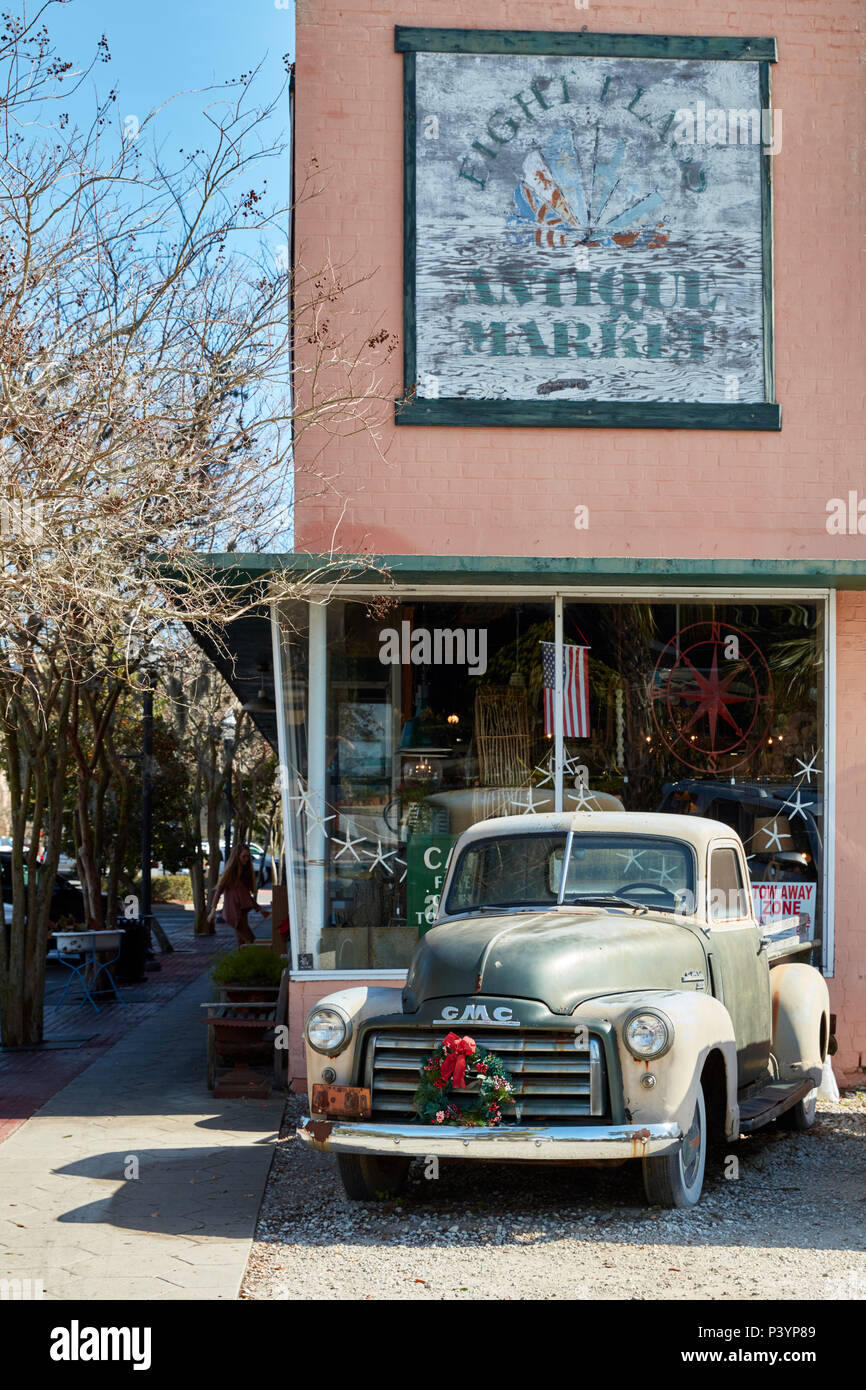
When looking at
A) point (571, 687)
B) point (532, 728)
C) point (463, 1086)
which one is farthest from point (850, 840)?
point (463, 1086)

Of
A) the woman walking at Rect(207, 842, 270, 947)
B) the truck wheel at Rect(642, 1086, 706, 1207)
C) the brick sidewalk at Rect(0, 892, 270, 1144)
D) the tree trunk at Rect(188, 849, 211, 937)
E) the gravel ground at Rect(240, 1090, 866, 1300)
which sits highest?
the truck wheel at Rect(642, 1086, 706, 1207)

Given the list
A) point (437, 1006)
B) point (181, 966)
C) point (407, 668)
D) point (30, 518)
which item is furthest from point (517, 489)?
point (181, 966)

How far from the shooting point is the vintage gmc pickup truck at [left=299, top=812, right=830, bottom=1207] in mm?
6066

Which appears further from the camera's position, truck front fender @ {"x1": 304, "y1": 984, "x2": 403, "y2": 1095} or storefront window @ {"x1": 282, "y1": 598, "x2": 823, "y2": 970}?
storefront window @ {"x1": 282, "y1": 598, "x2": 823, "y2": 970}

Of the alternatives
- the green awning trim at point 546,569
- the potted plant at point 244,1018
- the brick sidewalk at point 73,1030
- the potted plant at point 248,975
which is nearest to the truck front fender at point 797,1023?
the green awning trim at point 546,569

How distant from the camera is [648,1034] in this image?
608 cm

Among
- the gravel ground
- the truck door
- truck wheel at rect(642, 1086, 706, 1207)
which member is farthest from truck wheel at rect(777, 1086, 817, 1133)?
truck wheel at rect(642, 1086, 706, 1207)

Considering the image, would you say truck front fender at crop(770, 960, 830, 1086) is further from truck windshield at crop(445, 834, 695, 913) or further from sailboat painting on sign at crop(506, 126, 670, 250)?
sailboat painting on sign at crop(506, 126, 670, 250)

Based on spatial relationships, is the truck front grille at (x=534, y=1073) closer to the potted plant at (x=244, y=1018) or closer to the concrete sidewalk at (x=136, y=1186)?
the concrete sidewalk at (x=136, y=1186)

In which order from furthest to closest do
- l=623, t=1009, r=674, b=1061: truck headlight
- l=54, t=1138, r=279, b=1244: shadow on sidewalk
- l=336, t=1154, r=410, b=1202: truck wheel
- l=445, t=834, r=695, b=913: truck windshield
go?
l=445, t=834, r=695, b=913: truck windshield < l=336, t=1154, r=410, b=1202: truck wheel < l=54, t=1138, r=279, b=1244: shadow on sidewalk < l=623, t=1009, r=674, b=1061: truck headlight

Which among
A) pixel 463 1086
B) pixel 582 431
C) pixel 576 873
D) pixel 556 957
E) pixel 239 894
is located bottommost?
pixel 239 894

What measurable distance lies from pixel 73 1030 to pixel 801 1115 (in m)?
8.25

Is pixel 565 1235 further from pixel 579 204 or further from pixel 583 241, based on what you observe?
pixel 579 204

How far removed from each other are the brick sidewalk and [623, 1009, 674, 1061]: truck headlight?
4577 millimetres
